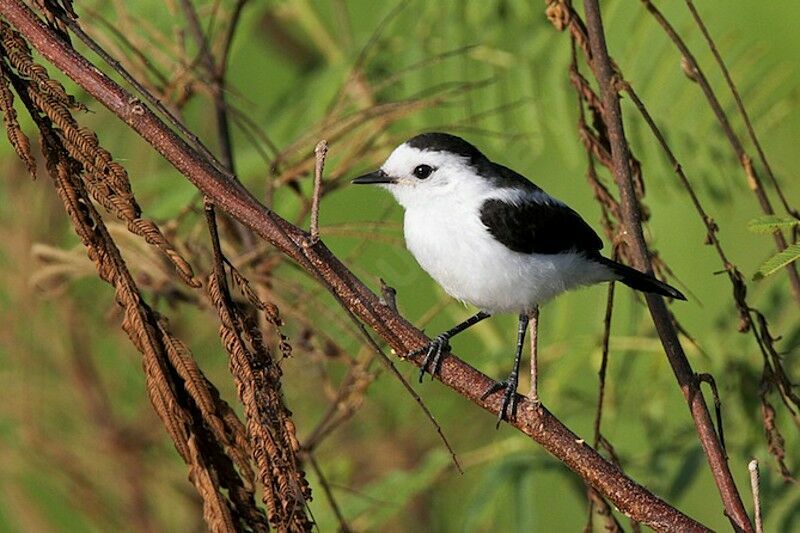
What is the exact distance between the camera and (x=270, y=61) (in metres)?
5.05

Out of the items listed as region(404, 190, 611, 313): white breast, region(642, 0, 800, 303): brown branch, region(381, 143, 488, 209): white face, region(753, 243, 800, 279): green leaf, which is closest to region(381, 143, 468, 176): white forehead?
region(381, 143, 488, 209): white face

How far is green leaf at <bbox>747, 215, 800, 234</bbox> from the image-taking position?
5.60ft

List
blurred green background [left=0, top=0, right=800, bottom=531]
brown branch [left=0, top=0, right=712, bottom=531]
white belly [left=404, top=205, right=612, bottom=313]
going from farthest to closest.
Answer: blurred green background [left=0, top=0, right=800, bottom=531] → white belly [left=404, top=205, right=612, bottom=313] → brown branch [left=0, top=0, right=712, bottom=531]

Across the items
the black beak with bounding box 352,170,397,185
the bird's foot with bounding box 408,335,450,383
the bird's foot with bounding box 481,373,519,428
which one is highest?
the black beak with bounding box 352,170,397,185

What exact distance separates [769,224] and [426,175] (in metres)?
1.12

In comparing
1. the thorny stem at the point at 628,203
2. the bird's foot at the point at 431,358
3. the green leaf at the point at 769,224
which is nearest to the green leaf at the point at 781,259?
the green leaf at the point at 769,224

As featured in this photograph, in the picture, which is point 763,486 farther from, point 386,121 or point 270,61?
point 270,61

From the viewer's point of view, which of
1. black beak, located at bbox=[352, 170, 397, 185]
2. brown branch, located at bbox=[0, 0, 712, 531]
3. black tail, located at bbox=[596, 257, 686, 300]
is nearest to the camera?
brown branch, located at bbox=[0, 0, 712, 531]

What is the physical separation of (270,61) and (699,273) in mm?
2154

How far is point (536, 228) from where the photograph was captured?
2547 millimetres

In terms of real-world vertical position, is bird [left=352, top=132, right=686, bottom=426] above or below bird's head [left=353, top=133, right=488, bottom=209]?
below

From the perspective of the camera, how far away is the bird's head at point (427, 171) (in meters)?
2.72

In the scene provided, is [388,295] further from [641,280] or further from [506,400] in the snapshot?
[641,280]

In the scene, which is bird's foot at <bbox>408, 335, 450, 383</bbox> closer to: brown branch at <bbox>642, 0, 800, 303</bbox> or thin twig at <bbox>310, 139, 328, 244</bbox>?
thin twig at <bbox>310, 139, 328, 244</bbox>
